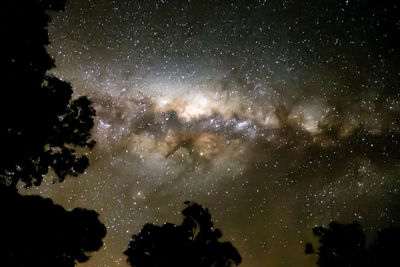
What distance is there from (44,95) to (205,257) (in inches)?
338

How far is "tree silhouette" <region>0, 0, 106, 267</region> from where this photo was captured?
6938 millimetres

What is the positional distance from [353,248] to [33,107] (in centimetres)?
1460

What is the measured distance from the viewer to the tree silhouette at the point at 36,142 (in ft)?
22.8

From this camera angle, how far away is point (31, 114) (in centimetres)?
887

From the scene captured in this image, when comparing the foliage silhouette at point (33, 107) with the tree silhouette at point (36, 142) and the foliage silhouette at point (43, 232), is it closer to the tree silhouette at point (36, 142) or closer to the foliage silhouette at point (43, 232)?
the tree silhouette at point (36, 142)

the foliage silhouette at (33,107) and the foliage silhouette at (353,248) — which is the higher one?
the foliage silhouette at (33,107)

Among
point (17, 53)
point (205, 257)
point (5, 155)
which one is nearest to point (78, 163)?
point (5, 155)

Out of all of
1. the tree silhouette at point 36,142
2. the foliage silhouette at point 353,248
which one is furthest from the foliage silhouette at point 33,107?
the foliage silhouette at point 353,248

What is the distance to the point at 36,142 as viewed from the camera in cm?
919

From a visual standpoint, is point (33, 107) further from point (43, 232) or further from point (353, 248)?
point (353, 248)

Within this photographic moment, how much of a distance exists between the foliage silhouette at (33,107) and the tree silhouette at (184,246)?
14.1ft

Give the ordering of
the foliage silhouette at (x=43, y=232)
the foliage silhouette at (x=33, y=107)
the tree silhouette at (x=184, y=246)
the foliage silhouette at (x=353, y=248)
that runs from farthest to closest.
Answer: the foliage silhouette at (x=353, y=248)
the tree silhouette at (x=184, y=246)
the foliage silhouette at (x=33, y=107)
the foliage silhouette at (x=43, y=232)

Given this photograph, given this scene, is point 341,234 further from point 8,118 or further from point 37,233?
point 8,118

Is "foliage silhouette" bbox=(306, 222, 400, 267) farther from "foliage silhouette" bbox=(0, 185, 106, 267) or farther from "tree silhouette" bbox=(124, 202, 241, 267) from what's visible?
"foliage silhouette" bbox=(0, 185, 106, 267)
